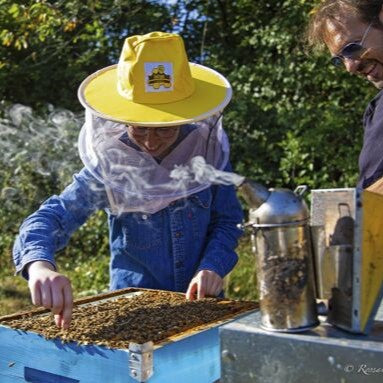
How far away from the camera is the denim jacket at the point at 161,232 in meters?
2.22

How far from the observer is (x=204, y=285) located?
2.14 meters

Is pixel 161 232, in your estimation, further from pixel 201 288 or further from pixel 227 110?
pixel 227 110

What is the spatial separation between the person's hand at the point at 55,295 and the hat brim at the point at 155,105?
0.49 metres

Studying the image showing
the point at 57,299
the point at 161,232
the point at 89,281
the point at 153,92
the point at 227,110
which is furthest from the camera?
the point at 227,110

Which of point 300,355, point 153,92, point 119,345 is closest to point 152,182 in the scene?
point 153,92

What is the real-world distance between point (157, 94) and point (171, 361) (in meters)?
0.82

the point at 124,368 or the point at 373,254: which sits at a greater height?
the point at 373,254

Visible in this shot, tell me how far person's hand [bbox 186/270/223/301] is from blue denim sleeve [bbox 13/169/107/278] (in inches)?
15.8

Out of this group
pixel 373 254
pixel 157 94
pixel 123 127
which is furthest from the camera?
pixel 123 127

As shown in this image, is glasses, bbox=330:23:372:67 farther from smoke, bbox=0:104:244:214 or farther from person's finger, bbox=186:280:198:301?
person's finger, bbox=186:280:198:301

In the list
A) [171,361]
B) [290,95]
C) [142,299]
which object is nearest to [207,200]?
[142,299]

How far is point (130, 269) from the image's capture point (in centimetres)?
239

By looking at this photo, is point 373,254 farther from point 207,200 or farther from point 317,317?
point 207,200

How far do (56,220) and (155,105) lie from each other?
47 centimetres
